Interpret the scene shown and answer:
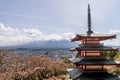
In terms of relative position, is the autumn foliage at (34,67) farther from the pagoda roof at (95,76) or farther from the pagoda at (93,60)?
the pagoda roof at (95,76)

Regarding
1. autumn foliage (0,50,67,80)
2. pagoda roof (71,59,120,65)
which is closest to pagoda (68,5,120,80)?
pagoda roof (71,59,120,65)

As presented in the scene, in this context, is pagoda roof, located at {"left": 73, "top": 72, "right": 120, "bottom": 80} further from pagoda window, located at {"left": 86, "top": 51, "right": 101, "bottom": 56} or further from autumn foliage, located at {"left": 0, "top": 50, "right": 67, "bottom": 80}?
autumn foliage, located at {"left": 0, "top": 50, "right": 67, "bottom": 80}

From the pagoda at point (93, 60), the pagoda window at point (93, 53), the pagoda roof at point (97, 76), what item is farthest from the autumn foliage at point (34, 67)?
the pagoda roof at point (97, 76)

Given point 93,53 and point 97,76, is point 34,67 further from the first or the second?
point 97,76

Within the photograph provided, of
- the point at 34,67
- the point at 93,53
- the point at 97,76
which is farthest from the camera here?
the point at 34,67

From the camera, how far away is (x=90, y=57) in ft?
88.2

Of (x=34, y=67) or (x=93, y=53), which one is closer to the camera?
(x=93, y=53)

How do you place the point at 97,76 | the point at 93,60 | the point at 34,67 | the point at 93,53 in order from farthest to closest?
the point at 34,67
the point at 93,53
the point at 93,60
the point at 97,76

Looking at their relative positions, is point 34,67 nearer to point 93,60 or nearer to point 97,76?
point 93,60

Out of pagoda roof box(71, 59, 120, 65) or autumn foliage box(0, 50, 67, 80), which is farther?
autumn foliage box(0, 50, 67, 80)

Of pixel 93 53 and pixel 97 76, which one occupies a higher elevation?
pixel 93 53

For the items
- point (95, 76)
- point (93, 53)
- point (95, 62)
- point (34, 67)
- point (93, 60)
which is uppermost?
point (93, 53)

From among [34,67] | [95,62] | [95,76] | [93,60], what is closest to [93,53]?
[93,60]

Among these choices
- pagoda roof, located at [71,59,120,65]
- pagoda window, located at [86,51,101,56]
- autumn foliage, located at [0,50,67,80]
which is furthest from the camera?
autumn foliage, located at [0,50,67,80]
